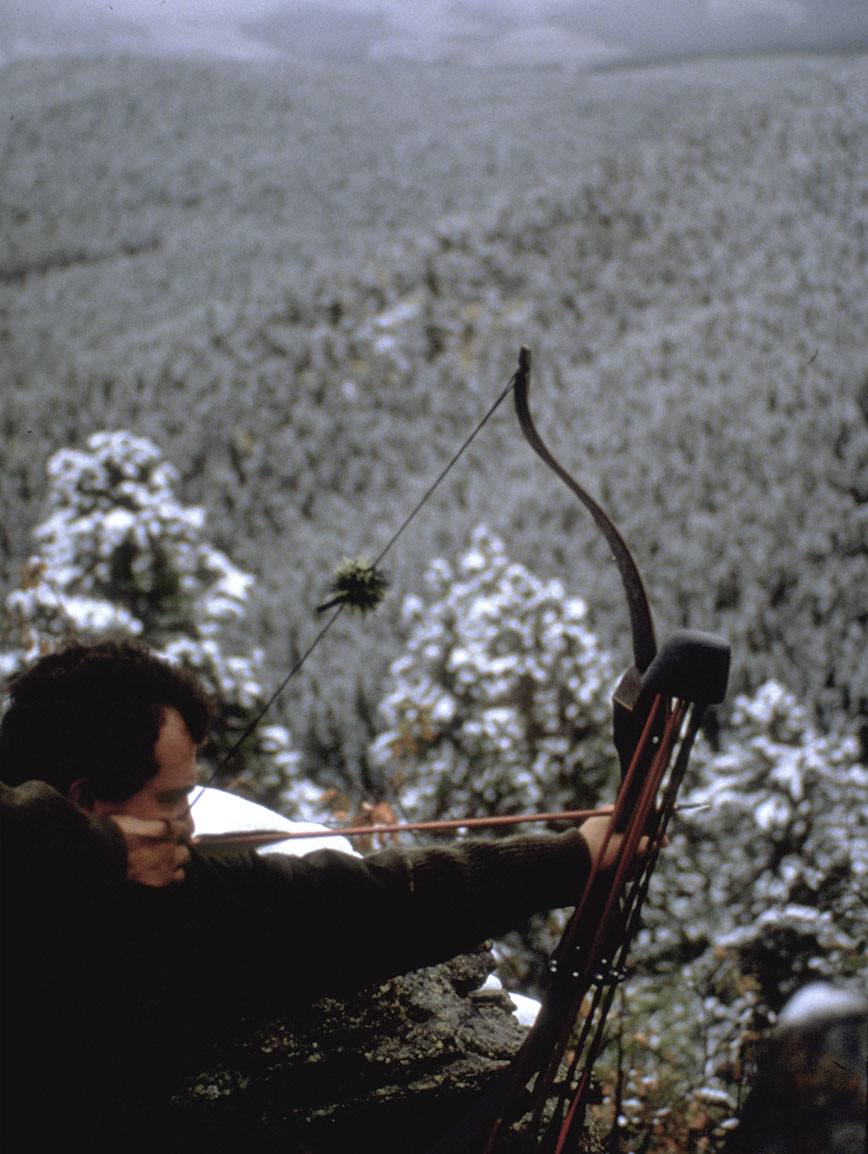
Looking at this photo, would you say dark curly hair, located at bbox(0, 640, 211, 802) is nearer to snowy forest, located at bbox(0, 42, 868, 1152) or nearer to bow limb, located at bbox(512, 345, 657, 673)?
bow limb, located at bbox(512, 345, 657, 673)

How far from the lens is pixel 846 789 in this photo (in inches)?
125

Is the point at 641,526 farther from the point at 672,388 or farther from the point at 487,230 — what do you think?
the point at 487,230

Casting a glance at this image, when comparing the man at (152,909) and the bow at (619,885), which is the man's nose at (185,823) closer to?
the man at (152,909)

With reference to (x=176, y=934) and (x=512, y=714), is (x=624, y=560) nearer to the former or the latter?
(x=176, y=934)

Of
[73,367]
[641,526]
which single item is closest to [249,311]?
[73,367]

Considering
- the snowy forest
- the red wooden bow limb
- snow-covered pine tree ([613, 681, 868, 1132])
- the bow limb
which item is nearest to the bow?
the red wooden bow limb

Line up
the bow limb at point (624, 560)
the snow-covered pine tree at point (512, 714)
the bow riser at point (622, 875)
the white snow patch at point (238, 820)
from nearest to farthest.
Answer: the bow riser at point (622, 875) < the bow limb at point (624, 560) < the white snow patch at point (238, 820) < the snow-covered pine tree at point (512, 714)

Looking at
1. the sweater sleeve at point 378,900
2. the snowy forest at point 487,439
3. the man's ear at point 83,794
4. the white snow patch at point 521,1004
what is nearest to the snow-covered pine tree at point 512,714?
the snowy forest at point 487,439

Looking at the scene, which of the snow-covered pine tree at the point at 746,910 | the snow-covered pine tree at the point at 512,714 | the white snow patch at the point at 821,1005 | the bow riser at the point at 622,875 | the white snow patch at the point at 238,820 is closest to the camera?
the white snow patch at the point at 821,1005

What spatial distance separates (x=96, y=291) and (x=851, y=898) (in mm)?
11000

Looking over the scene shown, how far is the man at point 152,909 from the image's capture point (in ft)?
3.56

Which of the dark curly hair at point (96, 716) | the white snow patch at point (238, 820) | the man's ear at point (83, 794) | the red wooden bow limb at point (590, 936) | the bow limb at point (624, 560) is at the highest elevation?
the bow limb at point (624, 560)

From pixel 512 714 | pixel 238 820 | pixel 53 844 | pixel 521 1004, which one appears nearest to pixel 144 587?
pixel 512 714

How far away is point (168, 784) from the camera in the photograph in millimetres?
1258
